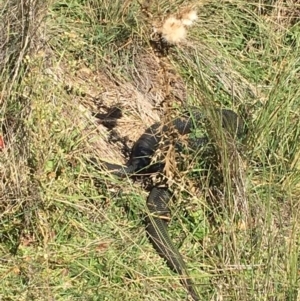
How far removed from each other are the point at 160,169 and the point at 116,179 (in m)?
0.32

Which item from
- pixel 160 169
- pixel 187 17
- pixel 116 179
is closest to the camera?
pixel 187 17

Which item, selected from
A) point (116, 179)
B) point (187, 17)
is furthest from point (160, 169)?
point (187, 17)

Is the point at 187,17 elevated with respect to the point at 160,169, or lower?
elevated

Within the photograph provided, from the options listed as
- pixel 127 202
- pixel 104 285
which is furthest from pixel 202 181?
pixel 104 285

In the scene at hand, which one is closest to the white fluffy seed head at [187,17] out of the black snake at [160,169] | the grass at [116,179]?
the grass at [116,179]

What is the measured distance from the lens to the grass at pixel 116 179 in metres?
4.39

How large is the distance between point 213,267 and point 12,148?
1252mm

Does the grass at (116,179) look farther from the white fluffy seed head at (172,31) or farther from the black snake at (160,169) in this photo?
the white fluffy seed head at (172,31)

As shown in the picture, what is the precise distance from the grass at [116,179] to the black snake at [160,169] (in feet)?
0.21

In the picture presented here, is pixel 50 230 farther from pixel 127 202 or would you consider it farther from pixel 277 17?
pixel 277 17

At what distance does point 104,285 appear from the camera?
4.43m

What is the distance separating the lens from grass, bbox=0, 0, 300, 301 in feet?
14.4

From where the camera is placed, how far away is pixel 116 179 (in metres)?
5.07

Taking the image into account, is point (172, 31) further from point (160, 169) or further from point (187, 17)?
point (160, 169)
